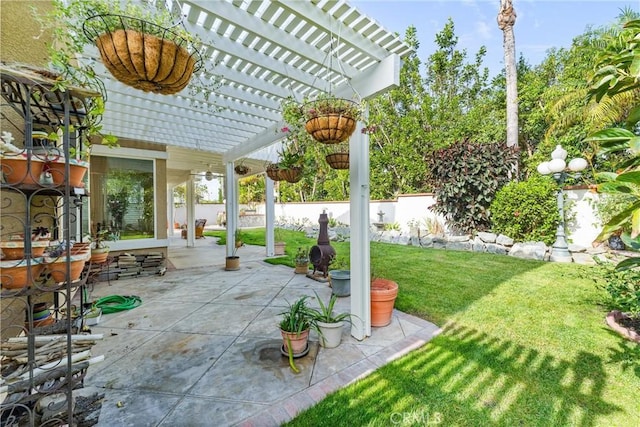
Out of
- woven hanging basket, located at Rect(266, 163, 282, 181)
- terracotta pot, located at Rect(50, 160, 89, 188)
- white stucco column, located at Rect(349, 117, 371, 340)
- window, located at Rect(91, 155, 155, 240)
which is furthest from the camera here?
window, located at Rect(91, 155, 155, 240)

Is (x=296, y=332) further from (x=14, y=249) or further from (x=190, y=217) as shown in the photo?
(x=190, y=217)

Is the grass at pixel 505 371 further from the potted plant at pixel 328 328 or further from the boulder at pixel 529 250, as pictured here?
the boulder at pixel 529 250

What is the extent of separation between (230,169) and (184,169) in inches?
139

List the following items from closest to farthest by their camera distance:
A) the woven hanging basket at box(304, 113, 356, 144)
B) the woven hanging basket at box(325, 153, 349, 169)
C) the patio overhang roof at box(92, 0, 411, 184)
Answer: the woven hanging basket at box(304, 113, 356, 144), the patio overhang roof at box(92, 0, 411, 184), the woven hanging basket at box(325, 153, 349, 169)

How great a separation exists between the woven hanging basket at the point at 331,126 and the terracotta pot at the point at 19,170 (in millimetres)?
1723

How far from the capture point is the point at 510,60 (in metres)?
8.92

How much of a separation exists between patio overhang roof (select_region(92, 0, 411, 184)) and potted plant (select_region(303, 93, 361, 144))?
575 millimetres

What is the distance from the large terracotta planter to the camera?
144 centimetres

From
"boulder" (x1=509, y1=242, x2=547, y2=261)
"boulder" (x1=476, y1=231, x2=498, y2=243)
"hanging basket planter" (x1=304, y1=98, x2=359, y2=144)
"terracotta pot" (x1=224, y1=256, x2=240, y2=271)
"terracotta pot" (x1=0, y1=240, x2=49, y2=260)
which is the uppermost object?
"hanging basket planter" (x1=304, y1=98, x2=359, y2=144)

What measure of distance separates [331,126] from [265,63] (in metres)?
1.41

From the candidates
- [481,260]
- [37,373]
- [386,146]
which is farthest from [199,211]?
[37,373]

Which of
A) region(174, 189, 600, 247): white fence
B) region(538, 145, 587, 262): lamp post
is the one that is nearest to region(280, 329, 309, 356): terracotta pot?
region(174, 189, 600, 247): white fence

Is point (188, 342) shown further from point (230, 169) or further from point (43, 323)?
point (230, 169)

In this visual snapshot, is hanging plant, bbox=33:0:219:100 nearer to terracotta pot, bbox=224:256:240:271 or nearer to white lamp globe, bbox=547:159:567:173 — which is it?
terracotta pot, bbox=224:256:240:271
